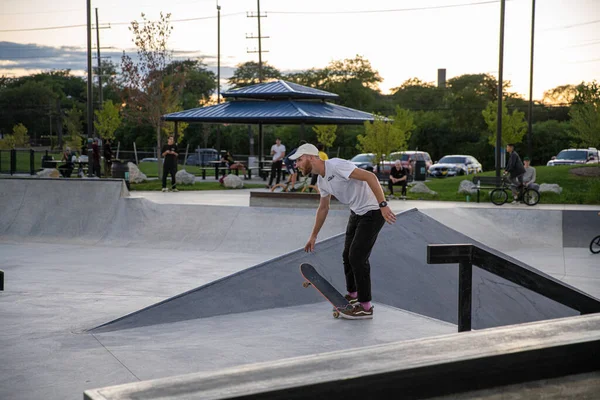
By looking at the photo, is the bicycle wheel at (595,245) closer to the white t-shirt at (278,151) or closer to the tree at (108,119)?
the white t-shirt at (278,151)

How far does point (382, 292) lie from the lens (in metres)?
7.49

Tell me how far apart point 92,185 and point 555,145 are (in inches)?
1592

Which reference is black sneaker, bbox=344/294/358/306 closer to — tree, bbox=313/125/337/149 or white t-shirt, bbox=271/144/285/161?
white t-shirt, bbox=271/144/285/161

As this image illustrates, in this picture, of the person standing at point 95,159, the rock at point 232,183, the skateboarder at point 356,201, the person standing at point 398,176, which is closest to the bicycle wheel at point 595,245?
the person standing at point 398,176

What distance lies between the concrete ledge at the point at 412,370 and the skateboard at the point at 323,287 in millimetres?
3913

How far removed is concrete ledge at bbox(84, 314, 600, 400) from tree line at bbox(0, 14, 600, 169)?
24.5 m

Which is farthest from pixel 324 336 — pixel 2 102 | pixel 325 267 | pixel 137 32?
pixel 2 102

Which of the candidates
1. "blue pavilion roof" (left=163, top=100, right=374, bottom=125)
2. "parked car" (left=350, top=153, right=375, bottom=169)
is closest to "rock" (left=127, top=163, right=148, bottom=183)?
"blue pavilion roof" (left=163, top=100, right=374, bottom=125)

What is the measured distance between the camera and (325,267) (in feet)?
24.6

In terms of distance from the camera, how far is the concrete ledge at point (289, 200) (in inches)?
588

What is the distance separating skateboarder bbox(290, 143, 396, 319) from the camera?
5844mm

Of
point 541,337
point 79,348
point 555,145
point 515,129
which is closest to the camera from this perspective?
point 541,337

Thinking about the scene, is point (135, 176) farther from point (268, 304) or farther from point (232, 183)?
point (268, 304)

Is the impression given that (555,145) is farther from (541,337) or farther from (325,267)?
(541,337)
